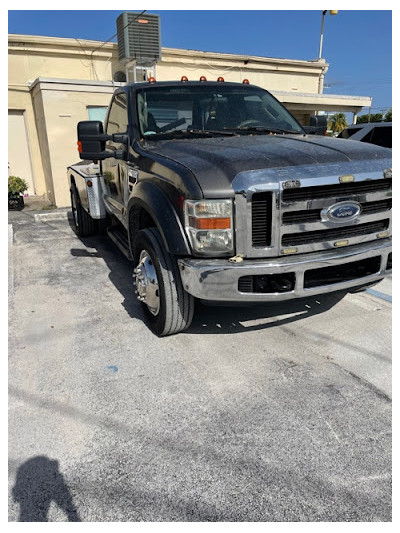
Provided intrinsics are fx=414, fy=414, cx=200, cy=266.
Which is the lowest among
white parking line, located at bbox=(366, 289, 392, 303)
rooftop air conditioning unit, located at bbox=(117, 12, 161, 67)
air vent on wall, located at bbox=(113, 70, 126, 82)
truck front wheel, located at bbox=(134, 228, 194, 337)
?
white parking line, located at bbox=(366, 289, 392, 303)

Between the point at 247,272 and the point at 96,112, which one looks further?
the point at 96,112

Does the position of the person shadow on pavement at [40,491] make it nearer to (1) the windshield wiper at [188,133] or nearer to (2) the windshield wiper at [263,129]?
(1) the windshield wiper at [188,133]

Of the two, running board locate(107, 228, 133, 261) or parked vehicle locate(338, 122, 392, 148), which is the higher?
parked vehicle locate(338, 122, 392, 148)

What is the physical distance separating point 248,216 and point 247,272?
0.37 meters

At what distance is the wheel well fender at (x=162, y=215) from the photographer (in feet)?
9.34

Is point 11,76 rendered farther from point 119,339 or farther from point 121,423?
point 121,423

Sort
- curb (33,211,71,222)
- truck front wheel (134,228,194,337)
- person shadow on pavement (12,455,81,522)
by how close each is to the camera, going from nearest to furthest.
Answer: person shadow on pavement (12,455,81,522)
truck front wheel (134,228,194,337)
curb (33,211,71,222)

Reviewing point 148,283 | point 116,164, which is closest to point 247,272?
point 148,283

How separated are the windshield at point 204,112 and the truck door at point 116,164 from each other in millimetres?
309

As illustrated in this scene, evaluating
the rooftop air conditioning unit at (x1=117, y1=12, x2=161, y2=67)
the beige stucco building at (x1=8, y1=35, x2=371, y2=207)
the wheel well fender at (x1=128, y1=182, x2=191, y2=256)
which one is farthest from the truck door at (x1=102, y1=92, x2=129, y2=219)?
the rooftop air conditioning unit at (x1=117, y1=12, x2=161, y2=67)

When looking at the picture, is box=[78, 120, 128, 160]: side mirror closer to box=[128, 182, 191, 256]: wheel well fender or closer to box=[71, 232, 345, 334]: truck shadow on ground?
box=[128, 182, 191, 256]: wheel well fender

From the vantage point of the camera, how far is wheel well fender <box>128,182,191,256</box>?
2846 mm

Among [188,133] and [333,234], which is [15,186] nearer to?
[188,133]

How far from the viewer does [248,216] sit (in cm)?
272
